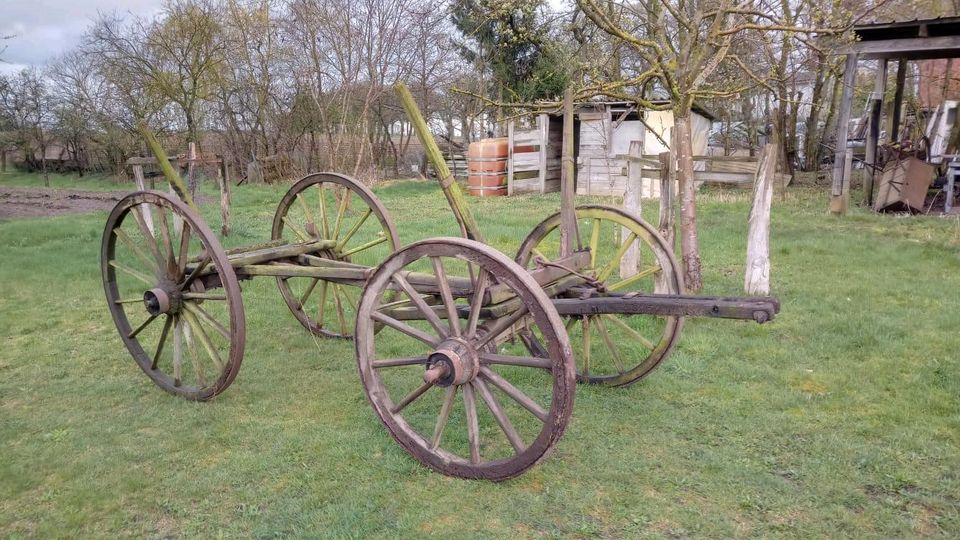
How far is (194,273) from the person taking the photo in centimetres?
420

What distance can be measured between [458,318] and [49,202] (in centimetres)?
1530

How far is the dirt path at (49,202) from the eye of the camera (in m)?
13.2

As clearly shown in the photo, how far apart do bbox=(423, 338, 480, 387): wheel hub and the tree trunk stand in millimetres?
3301

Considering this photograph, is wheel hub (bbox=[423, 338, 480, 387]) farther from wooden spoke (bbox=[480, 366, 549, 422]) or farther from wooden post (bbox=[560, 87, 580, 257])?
wooden post (bbox=[560, 87, 580, 257])

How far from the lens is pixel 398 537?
283 cm

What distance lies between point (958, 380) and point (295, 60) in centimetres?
1735

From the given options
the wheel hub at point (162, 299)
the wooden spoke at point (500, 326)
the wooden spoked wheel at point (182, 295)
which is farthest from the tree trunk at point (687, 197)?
the wheel hub at point (162, 299)

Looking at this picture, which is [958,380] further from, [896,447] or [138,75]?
[138,75]

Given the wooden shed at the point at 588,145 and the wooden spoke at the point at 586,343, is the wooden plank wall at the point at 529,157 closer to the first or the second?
the wooden shed at the point at 588,145

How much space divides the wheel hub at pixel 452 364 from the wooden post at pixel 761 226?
3.78 m

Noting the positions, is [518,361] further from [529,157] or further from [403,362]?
[529,157]

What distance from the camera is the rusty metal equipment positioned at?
9.89 ft

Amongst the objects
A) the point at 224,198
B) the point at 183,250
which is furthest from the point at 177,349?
the point at 224,198

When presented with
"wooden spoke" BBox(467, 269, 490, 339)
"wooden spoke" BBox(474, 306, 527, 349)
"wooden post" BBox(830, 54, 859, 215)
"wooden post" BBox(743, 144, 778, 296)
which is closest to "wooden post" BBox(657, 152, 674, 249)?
"wooden post" BBox(743, 144, 778, 296)
